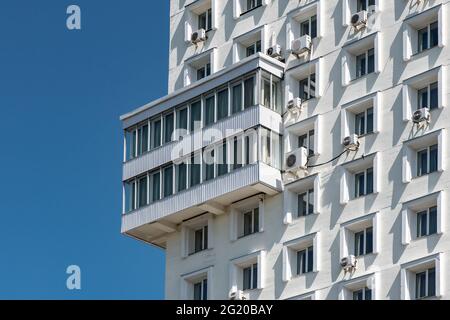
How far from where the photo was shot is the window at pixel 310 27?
72875mm

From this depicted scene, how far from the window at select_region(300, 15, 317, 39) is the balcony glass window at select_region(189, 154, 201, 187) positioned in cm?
587

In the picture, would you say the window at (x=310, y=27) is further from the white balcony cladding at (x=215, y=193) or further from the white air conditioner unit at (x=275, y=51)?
the white balcony cladding at (x=215, y=193)

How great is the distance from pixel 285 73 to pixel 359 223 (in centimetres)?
752

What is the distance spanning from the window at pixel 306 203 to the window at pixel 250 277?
2539 mm

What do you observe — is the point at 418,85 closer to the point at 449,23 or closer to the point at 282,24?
the point at 449,23

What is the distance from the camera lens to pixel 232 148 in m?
71.8

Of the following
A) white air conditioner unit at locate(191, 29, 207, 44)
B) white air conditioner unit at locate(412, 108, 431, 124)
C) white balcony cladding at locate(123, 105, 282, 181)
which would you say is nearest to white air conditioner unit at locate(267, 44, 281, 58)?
white balcony cladding at locate(123, 105, 282, 181)

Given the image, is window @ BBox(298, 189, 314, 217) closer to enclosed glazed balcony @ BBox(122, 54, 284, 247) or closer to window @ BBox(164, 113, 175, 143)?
enclosed glazed balcony @ BBox(122, 54, 284, 247)

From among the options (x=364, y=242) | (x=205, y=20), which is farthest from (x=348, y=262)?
(x=205, y=20)

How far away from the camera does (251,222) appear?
72000mm

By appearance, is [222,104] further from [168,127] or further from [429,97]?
[429,97]

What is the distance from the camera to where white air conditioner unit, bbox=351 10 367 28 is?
70.4 m

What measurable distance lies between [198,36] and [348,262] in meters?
13.5
